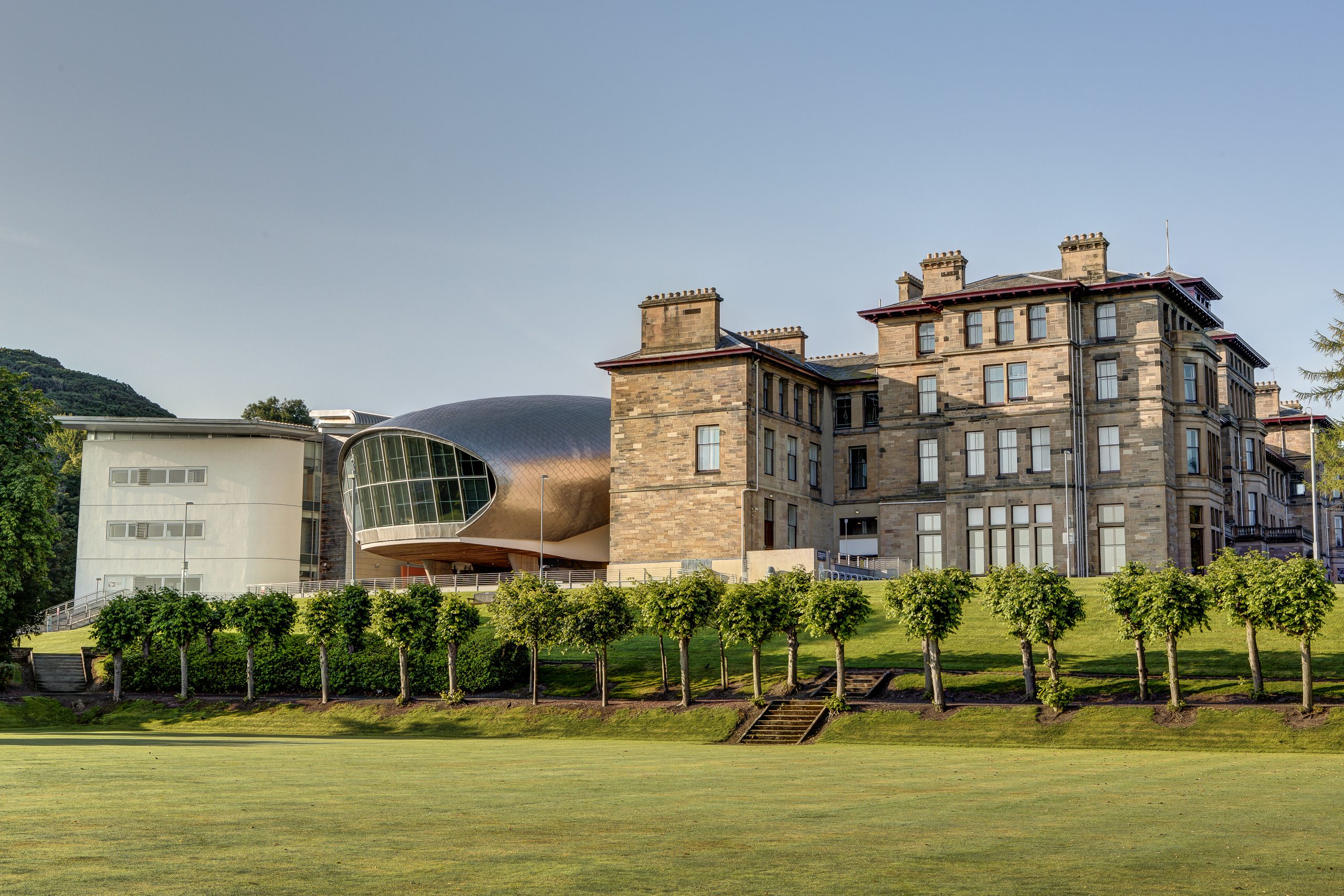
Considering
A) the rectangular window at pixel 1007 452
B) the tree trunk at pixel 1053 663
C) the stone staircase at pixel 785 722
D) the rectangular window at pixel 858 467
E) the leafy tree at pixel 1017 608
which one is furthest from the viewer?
the rectangular window at pixel 858 467

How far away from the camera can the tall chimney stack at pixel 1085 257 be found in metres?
69.1

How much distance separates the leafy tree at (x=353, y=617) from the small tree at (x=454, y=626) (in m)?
4.03

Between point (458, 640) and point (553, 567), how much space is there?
1649 inches

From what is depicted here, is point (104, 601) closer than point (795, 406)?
No

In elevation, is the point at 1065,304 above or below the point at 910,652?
above

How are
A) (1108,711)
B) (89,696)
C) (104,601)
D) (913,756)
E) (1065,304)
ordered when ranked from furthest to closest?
(104,601), (1065,304), (89,696), (1108,711), (913,756)

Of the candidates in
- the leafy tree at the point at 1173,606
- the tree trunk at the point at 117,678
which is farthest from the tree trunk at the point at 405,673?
the leafy tree at the point at 1173,606

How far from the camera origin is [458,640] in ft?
168

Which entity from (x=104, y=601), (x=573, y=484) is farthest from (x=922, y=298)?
(x=104, y=601)

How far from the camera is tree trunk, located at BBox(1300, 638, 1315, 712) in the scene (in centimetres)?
3734

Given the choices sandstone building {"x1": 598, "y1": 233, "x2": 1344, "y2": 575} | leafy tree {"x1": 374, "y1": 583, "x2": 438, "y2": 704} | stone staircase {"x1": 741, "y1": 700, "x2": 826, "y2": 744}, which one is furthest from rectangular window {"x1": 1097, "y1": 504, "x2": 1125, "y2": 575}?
leafy tree {"x1": 374, "y1": 583, "x2": 438, "y2": 704}

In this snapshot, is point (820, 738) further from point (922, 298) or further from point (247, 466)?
point (247, 466)

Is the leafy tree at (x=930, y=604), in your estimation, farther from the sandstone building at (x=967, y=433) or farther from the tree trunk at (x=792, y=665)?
the sandstone building at (x=967, y=433)

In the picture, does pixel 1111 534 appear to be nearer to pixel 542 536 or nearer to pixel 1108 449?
pixel 1108 449
